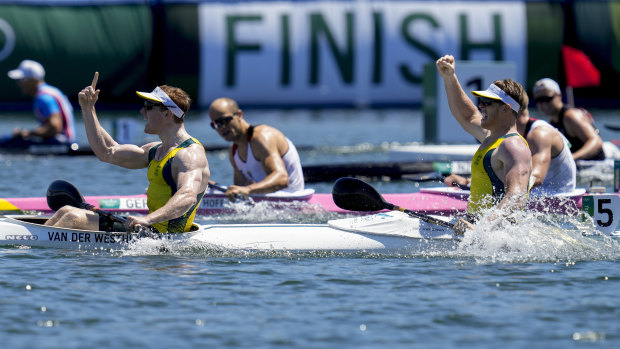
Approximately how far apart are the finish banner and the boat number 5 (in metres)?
20.4

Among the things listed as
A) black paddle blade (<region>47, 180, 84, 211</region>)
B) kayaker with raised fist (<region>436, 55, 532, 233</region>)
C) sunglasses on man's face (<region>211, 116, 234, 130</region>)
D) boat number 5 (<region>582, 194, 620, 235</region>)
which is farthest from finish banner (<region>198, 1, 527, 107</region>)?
kayaker with raised fist (<region>436, 55, 532, 233</region>)

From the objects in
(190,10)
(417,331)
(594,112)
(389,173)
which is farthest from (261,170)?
(594,112)

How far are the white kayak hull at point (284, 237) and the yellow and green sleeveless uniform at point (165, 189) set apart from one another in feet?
0.45

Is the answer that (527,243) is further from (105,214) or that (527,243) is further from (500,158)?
(105,214)

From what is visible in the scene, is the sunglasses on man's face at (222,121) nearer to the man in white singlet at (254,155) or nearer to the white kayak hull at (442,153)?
the man in white singlet at (254,155)

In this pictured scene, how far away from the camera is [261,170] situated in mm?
12391

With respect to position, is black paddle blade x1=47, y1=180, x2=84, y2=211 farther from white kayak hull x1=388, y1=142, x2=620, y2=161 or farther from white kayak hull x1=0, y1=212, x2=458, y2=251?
white kayak hull x1=388, y1=142, x2=620, y2=161

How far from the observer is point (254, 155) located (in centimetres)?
1224

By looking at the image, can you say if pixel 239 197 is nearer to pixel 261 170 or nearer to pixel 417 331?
pixel 261 170

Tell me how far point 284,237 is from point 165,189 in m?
Result: 1.06

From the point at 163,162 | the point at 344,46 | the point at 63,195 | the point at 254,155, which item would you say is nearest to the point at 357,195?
the point at 163,162

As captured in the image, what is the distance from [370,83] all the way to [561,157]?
19187mm

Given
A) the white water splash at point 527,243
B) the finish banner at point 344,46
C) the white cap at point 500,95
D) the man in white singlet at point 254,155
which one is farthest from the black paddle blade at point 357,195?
the finish banner at point 344,46

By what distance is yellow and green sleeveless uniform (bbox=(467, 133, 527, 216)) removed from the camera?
842cm
